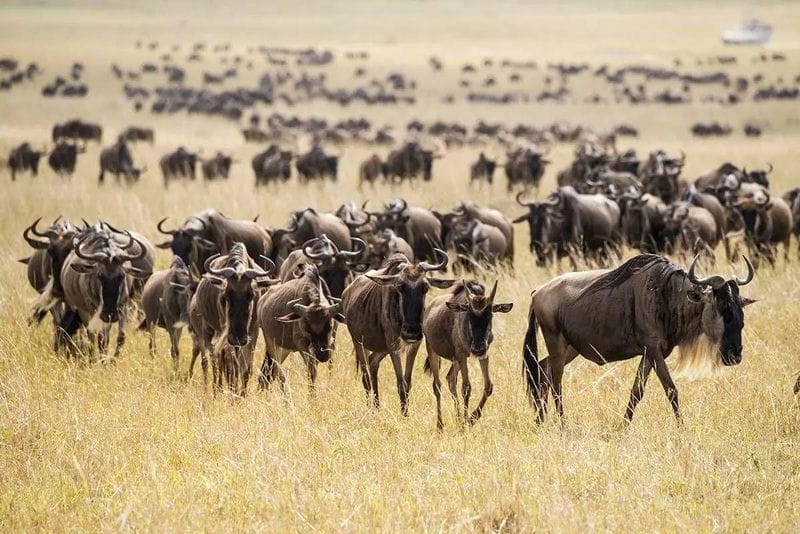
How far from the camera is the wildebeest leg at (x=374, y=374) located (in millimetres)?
8305

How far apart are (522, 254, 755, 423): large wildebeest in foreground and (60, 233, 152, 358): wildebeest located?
3.89 m

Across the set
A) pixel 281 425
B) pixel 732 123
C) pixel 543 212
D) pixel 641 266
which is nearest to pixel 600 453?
pixel 641 266

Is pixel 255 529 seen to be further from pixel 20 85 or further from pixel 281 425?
pixel 20 85

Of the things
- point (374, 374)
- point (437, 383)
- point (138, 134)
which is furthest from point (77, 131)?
point (437, 383)

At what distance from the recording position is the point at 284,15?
15200 cm

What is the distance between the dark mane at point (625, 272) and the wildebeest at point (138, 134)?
29434 mm

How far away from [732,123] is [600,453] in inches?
1622

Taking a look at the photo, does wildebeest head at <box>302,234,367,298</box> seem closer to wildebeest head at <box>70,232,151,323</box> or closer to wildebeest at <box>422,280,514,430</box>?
wildebeest at <box>422,280,514,430</box>

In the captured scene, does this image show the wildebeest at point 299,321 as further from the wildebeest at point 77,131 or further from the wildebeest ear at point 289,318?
the wildebeest at point 77,131

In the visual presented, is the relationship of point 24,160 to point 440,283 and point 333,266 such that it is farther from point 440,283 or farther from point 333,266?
point 440,283

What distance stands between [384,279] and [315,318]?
617 mm

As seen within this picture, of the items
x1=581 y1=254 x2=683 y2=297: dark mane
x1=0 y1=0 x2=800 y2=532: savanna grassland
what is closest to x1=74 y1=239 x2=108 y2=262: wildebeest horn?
x1=0 y1=0 x2=800 y2=532: savanna grassland

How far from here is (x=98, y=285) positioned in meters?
10.1

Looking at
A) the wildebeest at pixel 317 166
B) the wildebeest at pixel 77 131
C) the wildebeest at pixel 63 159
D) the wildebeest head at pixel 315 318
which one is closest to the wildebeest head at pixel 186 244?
the wildebeest head at pixel 315 318
